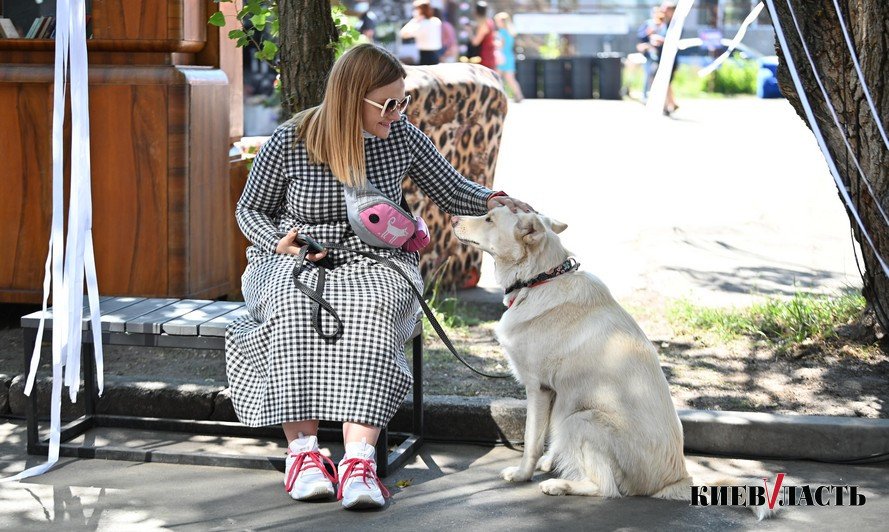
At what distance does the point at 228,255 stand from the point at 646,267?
3.39 m

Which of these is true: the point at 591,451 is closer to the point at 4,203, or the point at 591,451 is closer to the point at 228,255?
the point at 228,255

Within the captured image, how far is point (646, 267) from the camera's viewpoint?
28.2ft

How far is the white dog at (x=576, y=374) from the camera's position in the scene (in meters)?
4.15

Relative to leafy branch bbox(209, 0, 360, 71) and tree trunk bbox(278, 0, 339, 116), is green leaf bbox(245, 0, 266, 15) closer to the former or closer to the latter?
leafy branch bbox(209, 0, 360, 71)

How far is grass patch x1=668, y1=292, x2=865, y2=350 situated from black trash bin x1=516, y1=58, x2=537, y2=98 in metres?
20.8

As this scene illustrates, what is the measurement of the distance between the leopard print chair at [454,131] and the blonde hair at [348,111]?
228cm

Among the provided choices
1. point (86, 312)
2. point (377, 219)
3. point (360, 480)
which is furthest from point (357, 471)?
point (86, 312)

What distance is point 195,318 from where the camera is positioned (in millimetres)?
4715

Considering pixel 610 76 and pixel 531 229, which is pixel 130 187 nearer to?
pixel 531 229

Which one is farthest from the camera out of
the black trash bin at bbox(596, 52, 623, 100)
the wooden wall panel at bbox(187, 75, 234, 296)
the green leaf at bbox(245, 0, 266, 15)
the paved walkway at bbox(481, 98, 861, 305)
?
the black trash bin at bbox(596, 52, 623, 100)

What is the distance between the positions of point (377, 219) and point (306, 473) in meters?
1.04

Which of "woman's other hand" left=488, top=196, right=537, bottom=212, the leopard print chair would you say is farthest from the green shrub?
"woman's other hand" left=488, top=196, right=537, bottom=212

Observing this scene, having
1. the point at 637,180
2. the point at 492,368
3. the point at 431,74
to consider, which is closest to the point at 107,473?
the point at 492,368

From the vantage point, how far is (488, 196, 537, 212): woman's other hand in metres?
4.58
